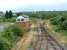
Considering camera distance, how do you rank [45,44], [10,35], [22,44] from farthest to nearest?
[45,44] → [10,35] → [22,44]

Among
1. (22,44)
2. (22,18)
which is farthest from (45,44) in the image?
(22,18)

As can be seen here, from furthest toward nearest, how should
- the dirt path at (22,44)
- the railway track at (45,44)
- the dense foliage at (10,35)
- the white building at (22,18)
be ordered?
the white building at (22,18) < the railway track at (45,44) < the dirt path at (22,44) < the dense foliage at (10,35)

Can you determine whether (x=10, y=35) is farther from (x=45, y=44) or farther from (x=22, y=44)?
(x=45, y=44)

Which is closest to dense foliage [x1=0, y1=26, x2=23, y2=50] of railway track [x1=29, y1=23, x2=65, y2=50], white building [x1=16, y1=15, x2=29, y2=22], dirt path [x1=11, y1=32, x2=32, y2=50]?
dirt path [x1=11, y1=32, x2=32, y2=50]

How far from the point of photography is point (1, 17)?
23.0 meters

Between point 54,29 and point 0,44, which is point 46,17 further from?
point 0,44

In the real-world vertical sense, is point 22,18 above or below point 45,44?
below

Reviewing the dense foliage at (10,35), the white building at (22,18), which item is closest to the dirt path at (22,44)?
the dense foliage at (10,35)

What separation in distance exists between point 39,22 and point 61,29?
12.5 m

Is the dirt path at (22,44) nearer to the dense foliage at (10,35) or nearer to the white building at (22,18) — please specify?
the dense foliage at (10,35)

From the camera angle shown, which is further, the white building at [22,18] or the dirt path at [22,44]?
the white building at [22,18]

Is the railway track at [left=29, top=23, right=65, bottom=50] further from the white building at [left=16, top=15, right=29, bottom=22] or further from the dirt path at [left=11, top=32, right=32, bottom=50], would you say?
the white building at [left=16, top=15, right=29, bottom=22]

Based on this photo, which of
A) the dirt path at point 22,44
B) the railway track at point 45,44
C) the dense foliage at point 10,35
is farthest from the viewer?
the railway track at point 45,44

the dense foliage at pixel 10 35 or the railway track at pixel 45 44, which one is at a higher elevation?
the dense foliage at pixel 10 35
